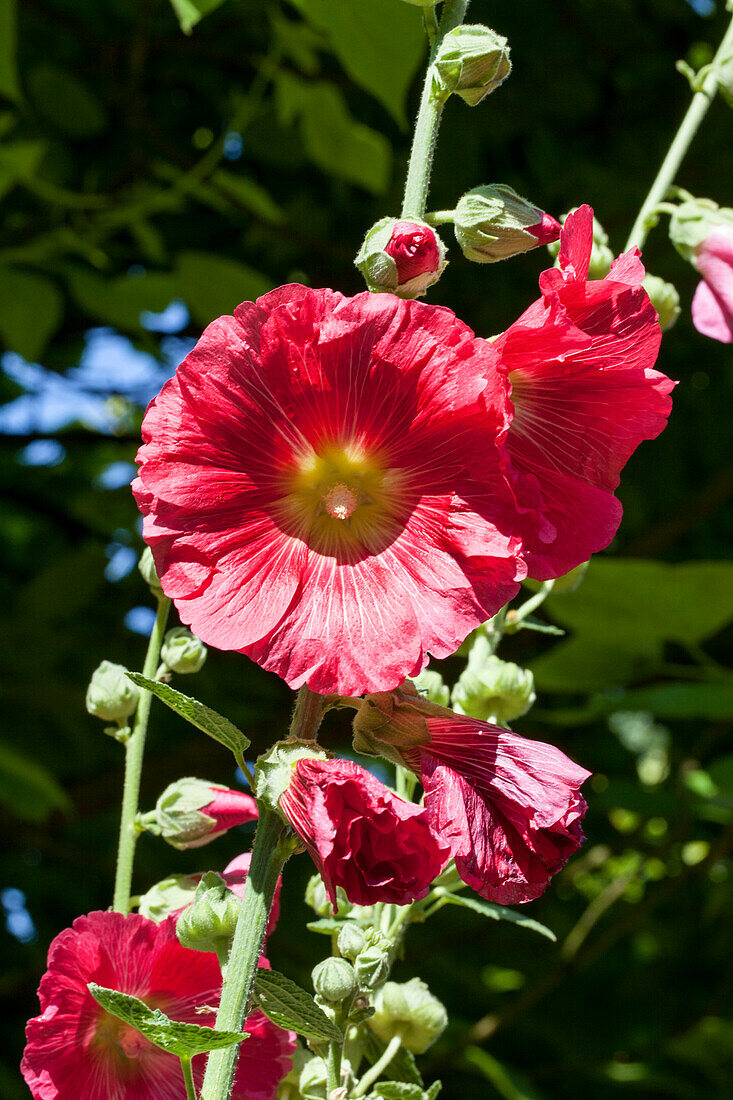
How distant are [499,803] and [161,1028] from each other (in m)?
0.16

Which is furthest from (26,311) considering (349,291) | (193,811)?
(193,811)

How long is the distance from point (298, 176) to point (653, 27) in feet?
2.34

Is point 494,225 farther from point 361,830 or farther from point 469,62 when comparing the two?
point 361,830

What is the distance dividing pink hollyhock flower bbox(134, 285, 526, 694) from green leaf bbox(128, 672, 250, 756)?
0.03 m

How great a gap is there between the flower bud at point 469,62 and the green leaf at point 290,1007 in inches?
15.9

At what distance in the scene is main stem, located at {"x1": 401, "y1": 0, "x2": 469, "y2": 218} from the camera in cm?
51

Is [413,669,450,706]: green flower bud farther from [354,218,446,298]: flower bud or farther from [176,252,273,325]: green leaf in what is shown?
[176,252,273,325]: green leaf

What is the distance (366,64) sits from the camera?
1.04 meters

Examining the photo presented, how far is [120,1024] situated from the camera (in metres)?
0.58

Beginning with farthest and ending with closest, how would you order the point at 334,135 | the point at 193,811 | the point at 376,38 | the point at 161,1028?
the point at 334,135 → the point at 376,38 → the point at 193,811 → the point at 161,1028

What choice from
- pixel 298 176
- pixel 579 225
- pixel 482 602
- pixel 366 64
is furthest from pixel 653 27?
pixel 482 602

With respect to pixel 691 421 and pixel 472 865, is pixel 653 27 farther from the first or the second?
pixel 472 865

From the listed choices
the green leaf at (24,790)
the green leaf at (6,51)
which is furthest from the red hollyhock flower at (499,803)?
the green leaf at (24,790)

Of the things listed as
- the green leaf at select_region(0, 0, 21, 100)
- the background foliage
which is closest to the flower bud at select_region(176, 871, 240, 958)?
the green leaf at select_region(0, 0, 21, 100)
